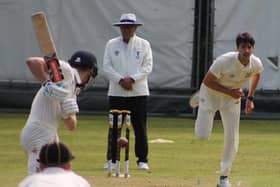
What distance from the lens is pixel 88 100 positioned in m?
23.8

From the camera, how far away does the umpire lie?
13570 mm

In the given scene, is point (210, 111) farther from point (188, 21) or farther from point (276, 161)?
point (188, 21)

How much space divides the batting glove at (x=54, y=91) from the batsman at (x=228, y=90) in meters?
3.71

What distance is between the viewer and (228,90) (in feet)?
37.6

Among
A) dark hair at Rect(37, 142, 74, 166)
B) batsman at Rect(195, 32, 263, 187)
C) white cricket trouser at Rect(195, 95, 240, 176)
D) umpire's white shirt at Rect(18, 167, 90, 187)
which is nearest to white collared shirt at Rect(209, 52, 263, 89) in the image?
batsman at Rect(195, 32, 263, 187)

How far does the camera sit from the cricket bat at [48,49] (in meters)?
7.89

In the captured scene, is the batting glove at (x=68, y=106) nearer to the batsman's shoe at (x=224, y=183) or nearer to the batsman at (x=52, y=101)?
the batsman at (x=52, y=101)

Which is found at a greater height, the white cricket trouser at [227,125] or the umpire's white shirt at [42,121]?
the umpire's white shirt at [42,121]

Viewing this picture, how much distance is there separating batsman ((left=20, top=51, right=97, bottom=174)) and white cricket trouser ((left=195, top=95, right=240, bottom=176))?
11.7ft

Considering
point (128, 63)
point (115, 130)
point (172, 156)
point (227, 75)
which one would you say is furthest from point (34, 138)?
point (172, 156)

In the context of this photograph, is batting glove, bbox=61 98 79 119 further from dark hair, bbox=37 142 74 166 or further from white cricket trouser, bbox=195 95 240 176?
white cricket trouser, bbox=195 95 240 176

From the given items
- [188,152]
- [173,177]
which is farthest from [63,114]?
[188,152]

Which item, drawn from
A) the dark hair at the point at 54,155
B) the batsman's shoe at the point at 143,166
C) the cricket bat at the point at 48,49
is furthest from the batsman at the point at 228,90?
the dark hair at the point at 54,155

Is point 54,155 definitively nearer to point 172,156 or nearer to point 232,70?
point 232,70
